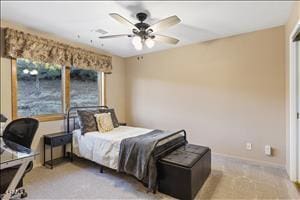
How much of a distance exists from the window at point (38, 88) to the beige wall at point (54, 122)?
0.17m

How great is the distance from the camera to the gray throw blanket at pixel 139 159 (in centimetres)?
235

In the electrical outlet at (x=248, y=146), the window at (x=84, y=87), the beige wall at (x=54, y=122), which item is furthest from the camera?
the window at (x=84, y=87)

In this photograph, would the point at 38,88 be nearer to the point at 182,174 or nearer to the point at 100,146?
the point at 100,146

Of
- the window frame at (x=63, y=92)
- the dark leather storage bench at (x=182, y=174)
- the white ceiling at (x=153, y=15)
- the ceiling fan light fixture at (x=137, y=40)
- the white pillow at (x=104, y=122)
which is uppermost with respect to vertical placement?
the white ceiling at (x=153, y=15)

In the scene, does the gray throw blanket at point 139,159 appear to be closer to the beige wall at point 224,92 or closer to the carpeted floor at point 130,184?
the carpeted floor at point 130,184

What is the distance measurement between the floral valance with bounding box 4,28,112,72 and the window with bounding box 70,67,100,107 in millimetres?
232

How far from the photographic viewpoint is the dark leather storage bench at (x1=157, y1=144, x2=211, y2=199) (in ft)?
7.20

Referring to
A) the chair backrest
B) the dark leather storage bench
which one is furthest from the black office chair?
the dark leather storage bench

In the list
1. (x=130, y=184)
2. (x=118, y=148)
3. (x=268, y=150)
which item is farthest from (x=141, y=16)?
(x=268, y=150)

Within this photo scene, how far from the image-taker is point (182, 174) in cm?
222

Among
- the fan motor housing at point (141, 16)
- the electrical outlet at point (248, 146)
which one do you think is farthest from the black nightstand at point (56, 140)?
the electrical outlet at point (248, 146)

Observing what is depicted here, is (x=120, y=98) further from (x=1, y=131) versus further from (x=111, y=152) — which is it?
(x=1, y=131)

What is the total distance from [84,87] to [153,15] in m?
2.31

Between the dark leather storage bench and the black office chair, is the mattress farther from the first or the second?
the black office chair
